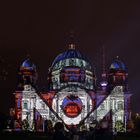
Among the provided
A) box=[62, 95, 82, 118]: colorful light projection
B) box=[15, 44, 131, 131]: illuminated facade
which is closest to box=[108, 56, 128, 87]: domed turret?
box=[15, 44, 131, 131]: illuminated facade

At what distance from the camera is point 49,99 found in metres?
108

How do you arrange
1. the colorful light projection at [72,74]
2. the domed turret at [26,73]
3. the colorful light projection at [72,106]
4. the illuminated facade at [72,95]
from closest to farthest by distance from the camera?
the illuminated facade at [72,95] < the colorful light projection at [72,106] < the domed turret at [26,73] < the colorful light projection at [72,74]

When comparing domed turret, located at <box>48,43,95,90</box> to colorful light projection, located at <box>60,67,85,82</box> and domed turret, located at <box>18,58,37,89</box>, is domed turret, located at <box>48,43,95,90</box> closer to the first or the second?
colorful light projection, located at <box>60,67,85,82</box>

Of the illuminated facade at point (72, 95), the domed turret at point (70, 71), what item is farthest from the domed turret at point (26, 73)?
the domed turret at point (70, 71)

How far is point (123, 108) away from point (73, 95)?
33.0ft

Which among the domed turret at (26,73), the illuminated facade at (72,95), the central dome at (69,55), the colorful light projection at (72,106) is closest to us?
the illuminated facade at (72,95)

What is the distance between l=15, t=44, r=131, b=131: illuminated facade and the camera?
103750 mm

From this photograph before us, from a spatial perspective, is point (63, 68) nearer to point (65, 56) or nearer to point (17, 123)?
point (65, 56)

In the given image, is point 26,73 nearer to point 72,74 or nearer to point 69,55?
point 72,74

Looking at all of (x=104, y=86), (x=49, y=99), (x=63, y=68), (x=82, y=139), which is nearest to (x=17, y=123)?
(x=49, y=99)

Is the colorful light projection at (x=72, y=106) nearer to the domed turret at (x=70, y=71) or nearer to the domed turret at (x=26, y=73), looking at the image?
the domed turret at (x=70, y=71)

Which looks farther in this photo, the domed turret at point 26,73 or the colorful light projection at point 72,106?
the domed turret at point 26,73

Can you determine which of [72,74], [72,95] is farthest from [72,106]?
[72,74]

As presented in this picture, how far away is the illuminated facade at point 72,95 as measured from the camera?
103750mm
